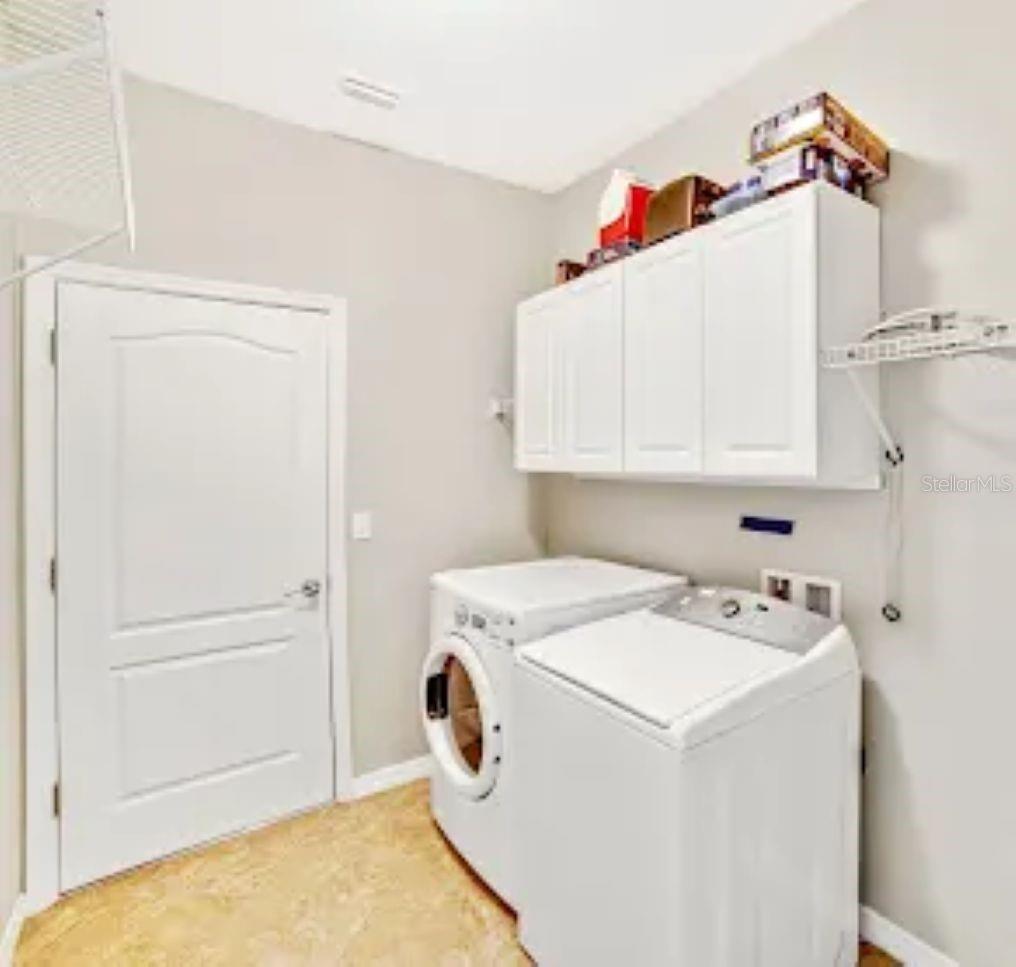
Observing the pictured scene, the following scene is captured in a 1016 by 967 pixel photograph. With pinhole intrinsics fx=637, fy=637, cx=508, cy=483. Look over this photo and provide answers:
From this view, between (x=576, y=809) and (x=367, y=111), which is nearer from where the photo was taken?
(x=576, y=809)

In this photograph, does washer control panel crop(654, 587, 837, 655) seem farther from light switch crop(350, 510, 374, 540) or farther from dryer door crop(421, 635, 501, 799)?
light switch crop(350, 510, 374, 540)

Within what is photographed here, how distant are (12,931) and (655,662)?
78.0 inches

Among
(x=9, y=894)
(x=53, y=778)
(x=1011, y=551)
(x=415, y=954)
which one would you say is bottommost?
(x=415, y=954)

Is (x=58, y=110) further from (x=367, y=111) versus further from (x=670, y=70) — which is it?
(x=670, y=70)

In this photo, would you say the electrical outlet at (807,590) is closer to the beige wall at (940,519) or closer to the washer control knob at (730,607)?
the beige wall at (940,519)

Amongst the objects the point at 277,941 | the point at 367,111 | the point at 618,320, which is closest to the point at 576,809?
the point at 277,941

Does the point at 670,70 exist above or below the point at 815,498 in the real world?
above

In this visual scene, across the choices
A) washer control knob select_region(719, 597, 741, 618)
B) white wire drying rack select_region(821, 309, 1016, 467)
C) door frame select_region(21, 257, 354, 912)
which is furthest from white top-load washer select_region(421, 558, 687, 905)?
door frame select_region(21, 257, 354, 912)

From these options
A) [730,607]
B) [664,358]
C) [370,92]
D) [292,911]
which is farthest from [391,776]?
→ [370,92]

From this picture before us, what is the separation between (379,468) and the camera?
2639 mm

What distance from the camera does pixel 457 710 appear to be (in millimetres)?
2324

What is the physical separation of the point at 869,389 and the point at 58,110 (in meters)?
1.86

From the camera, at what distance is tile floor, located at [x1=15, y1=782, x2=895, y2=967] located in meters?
1.80

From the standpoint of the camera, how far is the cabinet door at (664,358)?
1894 millimetres
